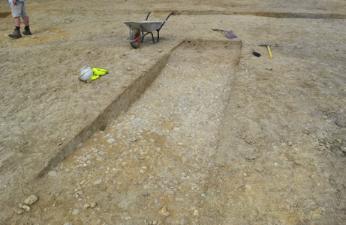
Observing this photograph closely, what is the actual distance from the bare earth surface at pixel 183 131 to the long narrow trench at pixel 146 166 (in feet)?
0.05

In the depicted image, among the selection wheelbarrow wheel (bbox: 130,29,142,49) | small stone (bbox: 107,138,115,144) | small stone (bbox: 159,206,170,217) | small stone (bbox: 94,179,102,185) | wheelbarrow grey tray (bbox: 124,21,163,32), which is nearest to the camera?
small stone (bbox: 159,206,170,217)

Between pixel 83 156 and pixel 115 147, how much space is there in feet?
1.56

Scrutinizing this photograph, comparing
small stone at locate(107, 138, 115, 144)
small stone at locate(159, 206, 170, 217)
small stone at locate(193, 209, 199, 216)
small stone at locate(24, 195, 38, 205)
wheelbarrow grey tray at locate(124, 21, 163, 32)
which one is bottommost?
small stone at locate(193, 209, 199, 216)

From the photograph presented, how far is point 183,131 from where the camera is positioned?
4.90m

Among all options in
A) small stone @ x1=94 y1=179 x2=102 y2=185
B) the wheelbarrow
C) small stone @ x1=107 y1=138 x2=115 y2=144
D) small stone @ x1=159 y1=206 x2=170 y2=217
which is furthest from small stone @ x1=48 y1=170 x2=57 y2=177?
the wheelbarrow

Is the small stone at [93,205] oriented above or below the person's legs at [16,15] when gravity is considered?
below

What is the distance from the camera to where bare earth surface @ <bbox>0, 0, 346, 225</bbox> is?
3447mm

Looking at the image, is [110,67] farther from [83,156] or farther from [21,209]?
[21,209]

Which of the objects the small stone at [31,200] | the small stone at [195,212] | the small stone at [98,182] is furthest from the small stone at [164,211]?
the small stone at [31,200]

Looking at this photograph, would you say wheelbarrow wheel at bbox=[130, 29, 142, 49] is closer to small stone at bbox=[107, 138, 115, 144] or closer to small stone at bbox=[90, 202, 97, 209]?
small stone at bbox=[107, 138, 115, 144]

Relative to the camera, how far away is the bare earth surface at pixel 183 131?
345 centimetres

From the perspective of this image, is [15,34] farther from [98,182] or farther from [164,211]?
[164,211]

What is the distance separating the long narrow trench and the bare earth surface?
0.02 m

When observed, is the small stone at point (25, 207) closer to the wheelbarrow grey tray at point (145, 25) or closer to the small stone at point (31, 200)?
the small stone at point (31, 200)
